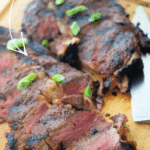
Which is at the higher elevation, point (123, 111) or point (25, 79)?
point (25, 79)

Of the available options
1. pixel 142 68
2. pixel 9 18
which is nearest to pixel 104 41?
pixel 142 68

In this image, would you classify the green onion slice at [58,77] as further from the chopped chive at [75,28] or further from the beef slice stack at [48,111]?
the chopped chive at [75,28]

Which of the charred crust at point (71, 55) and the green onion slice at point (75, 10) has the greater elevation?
the green onion slice at point (75, 10)

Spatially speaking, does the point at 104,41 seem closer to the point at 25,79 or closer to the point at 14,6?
the point at 25,79

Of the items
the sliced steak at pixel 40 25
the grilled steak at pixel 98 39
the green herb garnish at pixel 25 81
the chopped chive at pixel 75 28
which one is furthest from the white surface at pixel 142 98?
the sliced steak at pixel 40 25

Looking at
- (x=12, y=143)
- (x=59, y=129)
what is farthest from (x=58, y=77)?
(x=12, y=143)

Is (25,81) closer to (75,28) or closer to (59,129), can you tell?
(59,129)

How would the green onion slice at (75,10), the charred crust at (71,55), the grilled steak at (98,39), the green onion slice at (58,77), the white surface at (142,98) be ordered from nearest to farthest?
1. the white surface at (142,98)
2. the green onion slice at (58,77)
3. the grilled steak at (98,39)
4. the charred crust at (71,55)
5. the green onion slice at (75,10)
